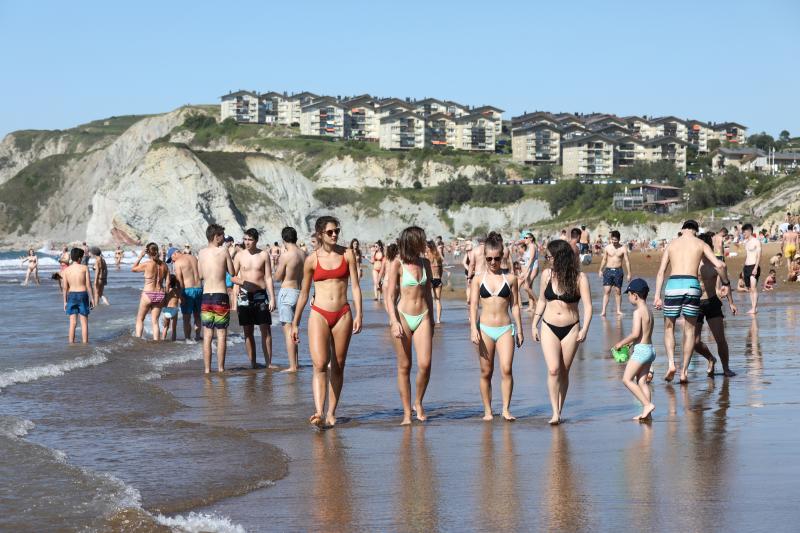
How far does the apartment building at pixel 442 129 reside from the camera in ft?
546

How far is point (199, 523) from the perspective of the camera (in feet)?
17.9

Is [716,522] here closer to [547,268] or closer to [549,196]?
[547,268]

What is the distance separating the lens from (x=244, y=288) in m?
12.3

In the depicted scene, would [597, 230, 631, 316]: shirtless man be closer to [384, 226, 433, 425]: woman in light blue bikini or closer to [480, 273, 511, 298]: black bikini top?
[480, 273, 511, 298]: black bikini top

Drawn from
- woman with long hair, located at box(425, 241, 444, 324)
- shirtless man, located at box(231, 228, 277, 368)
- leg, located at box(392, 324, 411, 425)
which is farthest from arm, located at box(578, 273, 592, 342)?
woman with long hair, located at box(425, 241, 444, 324)

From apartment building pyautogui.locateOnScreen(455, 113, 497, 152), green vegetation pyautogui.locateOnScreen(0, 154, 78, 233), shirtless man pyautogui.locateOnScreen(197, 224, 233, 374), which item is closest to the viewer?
shirtless man pyautogui.locateOnScreen(197, 224, 233, 374)

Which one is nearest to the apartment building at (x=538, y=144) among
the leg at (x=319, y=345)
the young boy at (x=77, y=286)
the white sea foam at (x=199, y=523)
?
the young boy at (x=77, y=286)

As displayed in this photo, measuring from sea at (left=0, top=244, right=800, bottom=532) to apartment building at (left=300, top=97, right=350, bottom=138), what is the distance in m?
164

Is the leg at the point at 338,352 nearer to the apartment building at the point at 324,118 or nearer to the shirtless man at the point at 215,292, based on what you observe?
the shirtless man at the point at 215,292

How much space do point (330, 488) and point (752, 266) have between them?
→ 14.5 metres

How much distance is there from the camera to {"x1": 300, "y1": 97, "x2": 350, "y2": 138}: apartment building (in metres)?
175

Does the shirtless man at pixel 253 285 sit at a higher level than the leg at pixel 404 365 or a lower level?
higher

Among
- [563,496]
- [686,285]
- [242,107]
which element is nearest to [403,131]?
[242,107]

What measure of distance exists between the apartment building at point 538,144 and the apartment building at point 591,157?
5129 mm
